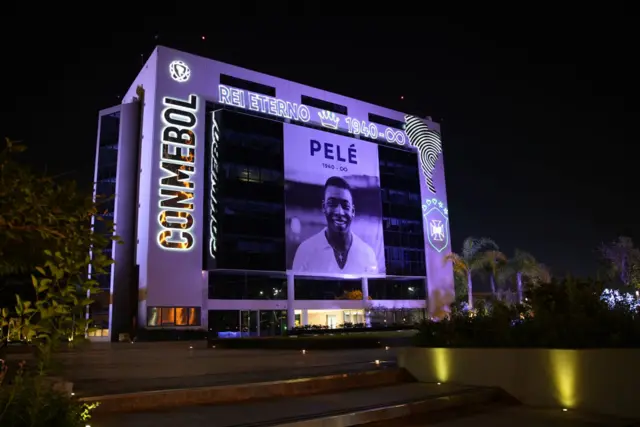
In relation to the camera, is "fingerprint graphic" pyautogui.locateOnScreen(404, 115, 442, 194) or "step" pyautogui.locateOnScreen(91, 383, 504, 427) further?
"fingerprint graphic" pyautogui.locateOnScreen(404, 115, 442, 194)

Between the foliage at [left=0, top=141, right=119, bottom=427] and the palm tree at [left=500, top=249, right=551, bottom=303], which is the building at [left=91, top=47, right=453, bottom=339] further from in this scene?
the foliage at [left=0, top=141, right=119, bottom=427]

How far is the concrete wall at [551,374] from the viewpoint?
7.78m

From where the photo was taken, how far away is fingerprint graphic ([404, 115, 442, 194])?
227 ft

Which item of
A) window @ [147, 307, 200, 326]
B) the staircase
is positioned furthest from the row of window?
the staircase

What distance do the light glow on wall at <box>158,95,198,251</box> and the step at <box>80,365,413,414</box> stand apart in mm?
38396

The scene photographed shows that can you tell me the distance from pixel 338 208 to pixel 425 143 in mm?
18642

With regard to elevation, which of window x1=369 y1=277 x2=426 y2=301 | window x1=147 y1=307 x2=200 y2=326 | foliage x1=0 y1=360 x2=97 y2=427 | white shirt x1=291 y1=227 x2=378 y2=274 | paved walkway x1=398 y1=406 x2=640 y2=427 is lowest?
paved walkway x1=398 y1=406 x2=640 y2=427

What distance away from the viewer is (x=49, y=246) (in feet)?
10.8

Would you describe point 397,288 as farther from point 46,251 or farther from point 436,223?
point 46,251

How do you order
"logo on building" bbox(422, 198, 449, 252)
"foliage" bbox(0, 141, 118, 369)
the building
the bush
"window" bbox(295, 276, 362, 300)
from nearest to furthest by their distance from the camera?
"foliage" bbox(0, 141, 118, 369) → the bush → the building → "window" bbox(295, 276, 362, 300) → "logo on building" bbox(422, 198, 449, 252)

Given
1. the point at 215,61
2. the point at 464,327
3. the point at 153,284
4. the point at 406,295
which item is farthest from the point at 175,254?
the point at 464,327

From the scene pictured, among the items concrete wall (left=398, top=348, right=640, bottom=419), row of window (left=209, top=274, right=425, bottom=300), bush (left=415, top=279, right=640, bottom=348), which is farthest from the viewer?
row of window (left=209, top=274, right=425, bottom=300)

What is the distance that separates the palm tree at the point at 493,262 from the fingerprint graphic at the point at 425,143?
39.0 feet

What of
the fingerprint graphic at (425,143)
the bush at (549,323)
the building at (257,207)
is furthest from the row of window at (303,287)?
the bush at (549,323)
